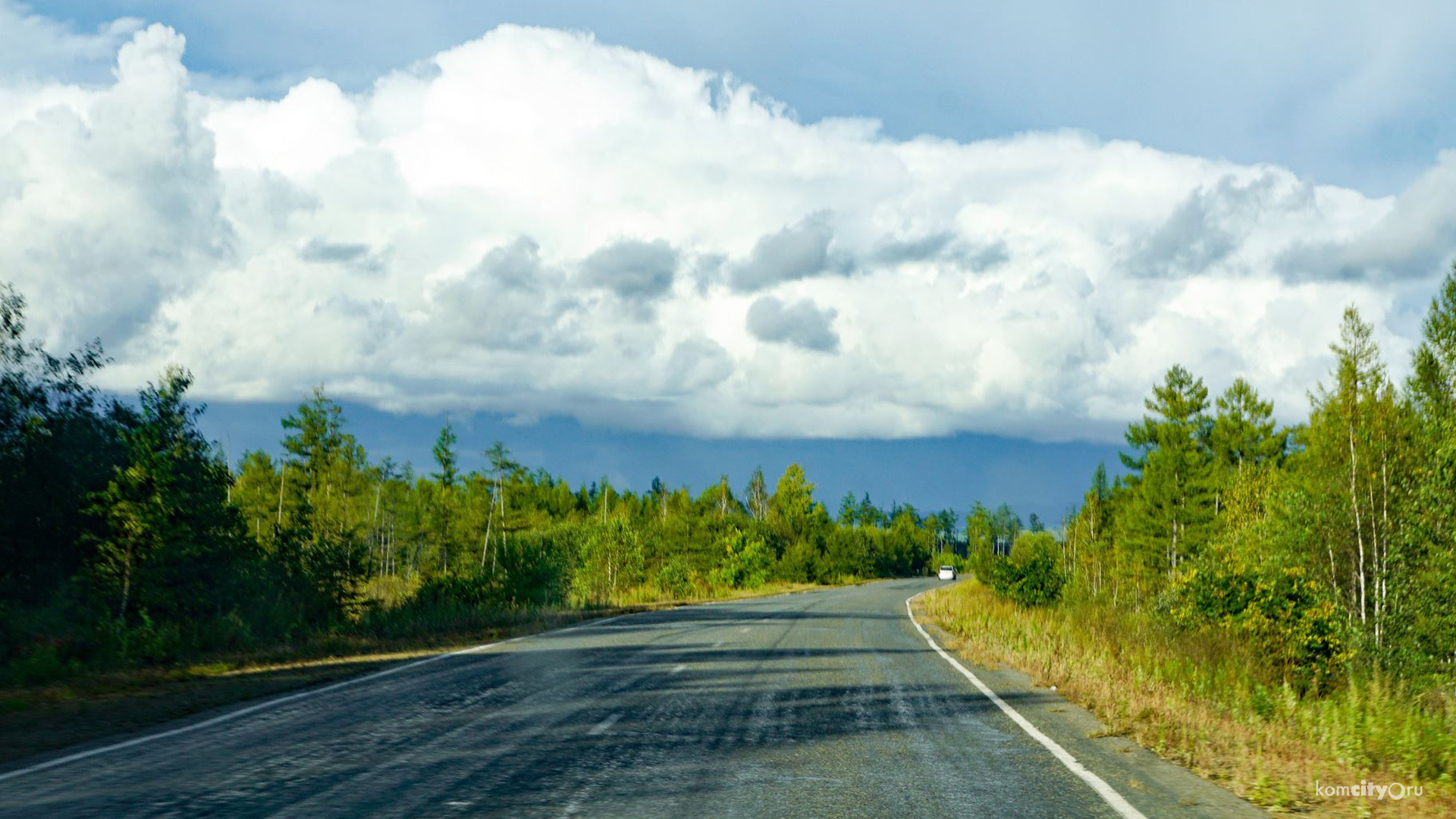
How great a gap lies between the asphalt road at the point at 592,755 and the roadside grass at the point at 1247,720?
1.33 metres

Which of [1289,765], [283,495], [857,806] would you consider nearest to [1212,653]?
[1289,765]

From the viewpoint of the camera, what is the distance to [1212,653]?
1653 centimetres

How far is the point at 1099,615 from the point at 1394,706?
35.5 feet

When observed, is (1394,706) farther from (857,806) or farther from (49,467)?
(49,467)

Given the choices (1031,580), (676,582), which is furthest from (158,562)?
(676,582)

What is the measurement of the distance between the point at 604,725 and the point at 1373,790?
643 cm

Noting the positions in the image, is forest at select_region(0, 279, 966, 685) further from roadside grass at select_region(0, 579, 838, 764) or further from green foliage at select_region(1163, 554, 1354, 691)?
green foliage at select_region(1163, 554, 1354, 691)

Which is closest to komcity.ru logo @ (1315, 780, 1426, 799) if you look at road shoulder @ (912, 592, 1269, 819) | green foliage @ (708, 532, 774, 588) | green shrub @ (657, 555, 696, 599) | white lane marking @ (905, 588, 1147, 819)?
road shoulder @ (912, 592, 1269, 819)

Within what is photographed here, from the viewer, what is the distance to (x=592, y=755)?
8.70 m

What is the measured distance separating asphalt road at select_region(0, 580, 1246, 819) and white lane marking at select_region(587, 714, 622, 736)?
22 millimetres

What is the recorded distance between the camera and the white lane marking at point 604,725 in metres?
9.93

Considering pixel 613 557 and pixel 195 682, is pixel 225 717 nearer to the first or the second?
pixel 195 682

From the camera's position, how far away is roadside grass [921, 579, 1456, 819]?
25.8ft

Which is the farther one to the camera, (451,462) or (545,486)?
(545,486)
